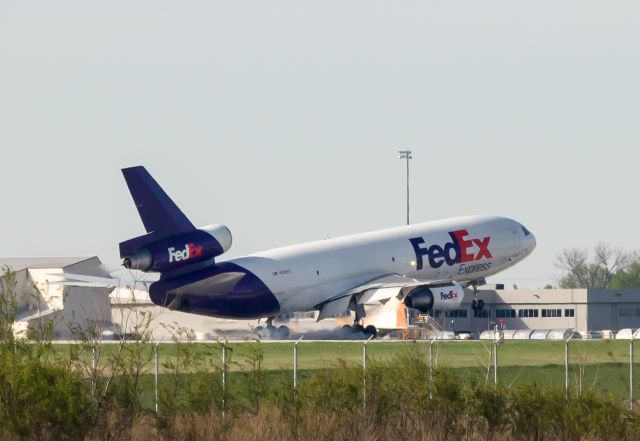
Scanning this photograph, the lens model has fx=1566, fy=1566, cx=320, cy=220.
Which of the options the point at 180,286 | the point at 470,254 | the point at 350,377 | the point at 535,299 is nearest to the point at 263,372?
the point at 350,377

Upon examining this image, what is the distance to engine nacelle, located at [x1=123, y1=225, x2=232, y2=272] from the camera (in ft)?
230

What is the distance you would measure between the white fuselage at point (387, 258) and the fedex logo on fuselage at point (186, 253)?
332 cm

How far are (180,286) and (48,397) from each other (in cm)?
3995

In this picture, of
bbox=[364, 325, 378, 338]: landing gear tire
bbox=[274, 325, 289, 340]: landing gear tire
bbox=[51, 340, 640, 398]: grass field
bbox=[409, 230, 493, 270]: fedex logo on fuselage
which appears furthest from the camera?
bbox=[409, 230, 493, 270]: fedex logo on fuselage

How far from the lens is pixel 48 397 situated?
1282 inches

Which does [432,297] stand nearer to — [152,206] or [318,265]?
[318,265]

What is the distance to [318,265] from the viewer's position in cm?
7838

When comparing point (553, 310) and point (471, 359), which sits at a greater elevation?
point (553, 310)

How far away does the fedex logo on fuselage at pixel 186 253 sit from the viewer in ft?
234

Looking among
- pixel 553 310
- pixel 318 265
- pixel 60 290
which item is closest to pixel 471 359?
pixel 318 265

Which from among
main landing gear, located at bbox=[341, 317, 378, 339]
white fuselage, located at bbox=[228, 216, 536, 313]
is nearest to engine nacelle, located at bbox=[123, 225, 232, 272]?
white fuselage, located at bbox=[228, 216, 536, 313]

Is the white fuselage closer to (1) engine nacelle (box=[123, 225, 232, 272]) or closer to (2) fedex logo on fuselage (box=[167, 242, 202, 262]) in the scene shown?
(1) engine nacelle (box=[123, 225, 232, 272])

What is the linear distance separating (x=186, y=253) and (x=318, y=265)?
879cm

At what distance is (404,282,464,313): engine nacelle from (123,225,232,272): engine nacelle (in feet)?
36.2
